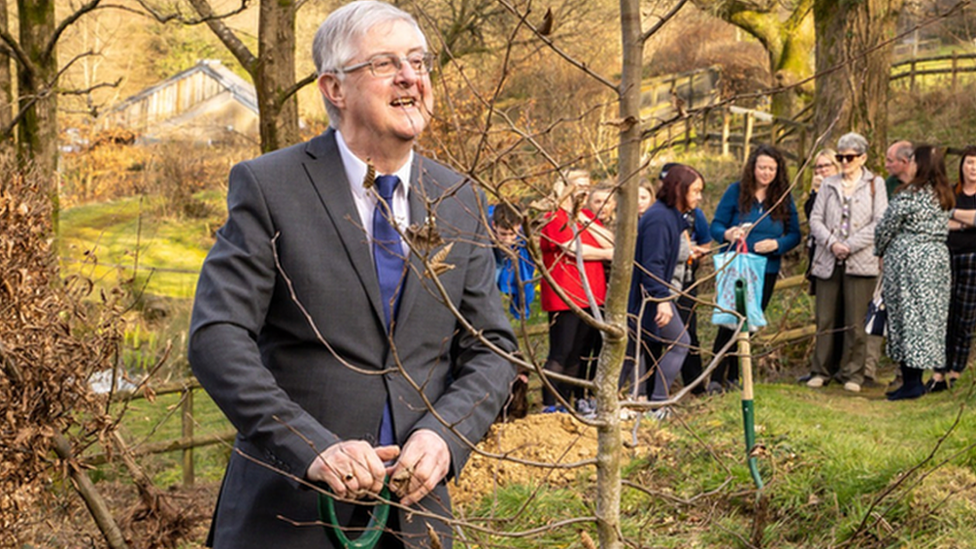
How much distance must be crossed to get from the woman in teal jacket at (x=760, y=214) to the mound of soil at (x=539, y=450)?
1.67m

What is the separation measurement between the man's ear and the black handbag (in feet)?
22.4

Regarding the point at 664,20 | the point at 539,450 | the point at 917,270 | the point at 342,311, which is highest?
the point at 664,20

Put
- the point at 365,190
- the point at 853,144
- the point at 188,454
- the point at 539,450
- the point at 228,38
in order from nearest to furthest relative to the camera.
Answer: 1. the point at 365,190
2. the point at 539,450
3. the point at 853,144
4. the point at 228,38
5. the point at 188,454

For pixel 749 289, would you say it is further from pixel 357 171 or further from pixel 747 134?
pixel 747 134

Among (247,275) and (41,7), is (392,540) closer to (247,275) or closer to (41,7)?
(247,275)

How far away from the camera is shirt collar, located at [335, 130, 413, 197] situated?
2.54 m

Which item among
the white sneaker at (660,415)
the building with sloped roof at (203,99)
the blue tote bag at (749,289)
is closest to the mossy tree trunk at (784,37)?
the blue tote bag at (749,289)

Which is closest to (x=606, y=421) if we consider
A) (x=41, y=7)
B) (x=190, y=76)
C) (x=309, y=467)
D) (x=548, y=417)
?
(x=309, y=467)

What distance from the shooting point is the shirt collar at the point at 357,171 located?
2.54m

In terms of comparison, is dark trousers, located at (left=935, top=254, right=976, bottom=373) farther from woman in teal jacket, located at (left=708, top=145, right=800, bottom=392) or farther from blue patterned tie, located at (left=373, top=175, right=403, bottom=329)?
blue patterned tie, located at (left=373, top=175, right=403, bottom=329)

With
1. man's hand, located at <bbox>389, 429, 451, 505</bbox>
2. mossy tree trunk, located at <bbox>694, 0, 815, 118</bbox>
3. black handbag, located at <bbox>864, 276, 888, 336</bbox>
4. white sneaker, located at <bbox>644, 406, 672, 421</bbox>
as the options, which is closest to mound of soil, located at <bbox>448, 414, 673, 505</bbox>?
white sneaker, located at <bbox>644, 406, 672, 421</bbox>

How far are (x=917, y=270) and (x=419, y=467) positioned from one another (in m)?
6.65

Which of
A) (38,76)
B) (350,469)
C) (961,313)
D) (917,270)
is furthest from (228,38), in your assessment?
(350,469)

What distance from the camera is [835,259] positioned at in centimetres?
892
